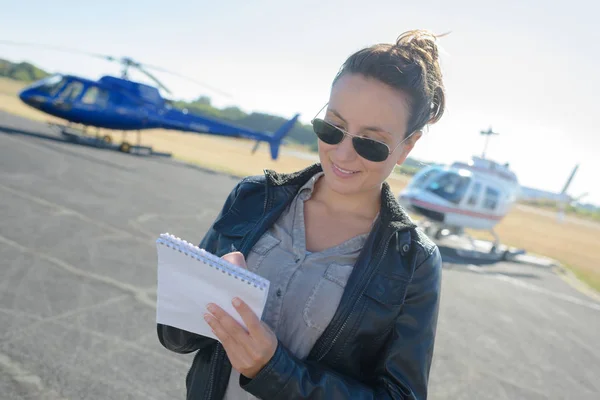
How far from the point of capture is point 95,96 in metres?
16.0

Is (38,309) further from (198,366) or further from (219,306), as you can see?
(219,306)

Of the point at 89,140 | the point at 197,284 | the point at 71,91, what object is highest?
the point at 197,284

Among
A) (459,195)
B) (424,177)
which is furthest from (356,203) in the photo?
(424,177)

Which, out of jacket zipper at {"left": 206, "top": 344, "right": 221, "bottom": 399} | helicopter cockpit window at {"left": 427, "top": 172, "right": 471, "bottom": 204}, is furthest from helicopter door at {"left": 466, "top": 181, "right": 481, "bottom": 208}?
jacket zipper at {"left": 206, "top": 344, "right": 221, "bottom": 399}

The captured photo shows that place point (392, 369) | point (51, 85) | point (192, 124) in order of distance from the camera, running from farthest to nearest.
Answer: point (192, 124) < point (51, 85) < point (392, 369)

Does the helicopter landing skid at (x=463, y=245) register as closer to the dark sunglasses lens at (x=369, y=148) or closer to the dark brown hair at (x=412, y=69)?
the dark brown hair at (x=412, y=69)

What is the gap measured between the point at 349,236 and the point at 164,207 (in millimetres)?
7529

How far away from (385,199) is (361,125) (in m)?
0.31

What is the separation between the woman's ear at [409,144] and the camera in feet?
4.64

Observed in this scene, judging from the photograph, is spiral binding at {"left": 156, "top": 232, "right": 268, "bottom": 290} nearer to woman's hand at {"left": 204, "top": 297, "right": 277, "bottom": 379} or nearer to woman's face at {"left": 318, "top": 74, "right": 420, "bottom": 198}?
woman's hand at {"left": 204, "top": 297, "right": 277, "bottom": 379}

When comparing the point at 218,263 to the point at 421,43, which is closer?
the point at 218,263

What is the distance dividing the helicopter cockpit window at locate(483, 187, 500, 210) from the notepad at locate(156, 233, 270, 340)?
446 inches

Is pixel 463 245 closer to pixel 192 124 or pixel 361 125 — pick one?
pixel 192 124

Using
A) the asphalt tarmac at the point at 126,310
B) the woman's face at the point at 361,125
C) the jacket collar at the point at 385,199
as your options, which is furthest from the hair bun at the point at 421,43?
the asphalt tarmac at the point at 126,310
